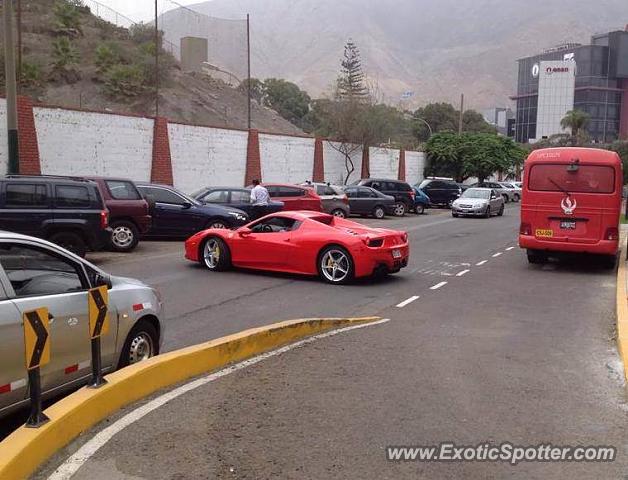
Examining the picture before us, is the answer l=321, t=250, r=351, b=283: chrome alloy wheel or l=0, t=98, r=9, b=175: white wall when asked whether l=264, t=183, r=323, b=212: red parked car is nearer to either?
l=0, t=98, r=9, b=175: white wall

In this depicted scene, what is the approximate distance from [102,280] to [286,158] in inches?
1170

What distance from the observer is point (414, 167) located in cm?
5206

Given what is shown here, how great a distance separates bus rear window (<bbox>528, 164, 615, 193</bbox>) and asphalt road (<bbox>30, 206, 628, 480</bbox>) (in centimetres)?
354

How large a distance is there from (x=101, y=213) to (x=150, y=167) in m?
12.7

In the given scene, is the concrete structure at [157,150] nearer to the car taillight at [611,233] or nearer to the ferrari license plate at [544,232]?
the ferrari license plate at [544,232]

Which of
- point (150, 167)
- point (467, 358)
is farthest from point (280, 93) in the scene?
point (467, 358)

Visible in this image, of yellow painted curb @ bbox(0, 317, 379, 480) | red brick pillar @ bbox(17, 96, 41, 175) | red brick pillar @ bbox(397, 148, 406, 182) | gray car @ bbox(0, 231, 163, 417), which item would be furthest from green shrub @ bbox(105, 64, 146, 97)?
gray car @ bbox(0, 231, 163, 417)

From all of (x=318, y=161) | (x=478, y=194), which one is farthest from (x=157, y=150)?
(x=478, y=194)

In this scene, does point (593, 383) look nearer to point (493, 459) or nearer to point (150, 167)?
point (493, 459)

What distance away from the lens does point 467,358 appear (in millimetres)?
7152

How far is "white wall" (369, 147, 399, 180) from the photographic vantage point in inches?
1773

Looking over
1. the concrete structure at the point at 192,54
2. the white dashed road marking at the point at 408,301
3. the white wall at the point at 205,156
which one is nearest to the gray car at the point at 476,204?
the white wall at the point at 205,156

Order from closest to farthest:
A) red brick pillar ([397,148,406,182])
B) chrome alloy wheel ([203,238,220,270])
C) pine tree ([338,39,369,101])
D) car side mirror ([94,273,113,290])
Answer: car side mirror ([94,273,113,290])
chrome alloy wheel ([203,238,220,270])
pine tree ([338,39,369,101])
red brick pillar ([397,148,406,182])

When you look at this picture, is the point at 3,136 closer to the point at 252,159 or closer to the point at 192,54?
the point at 252,159
